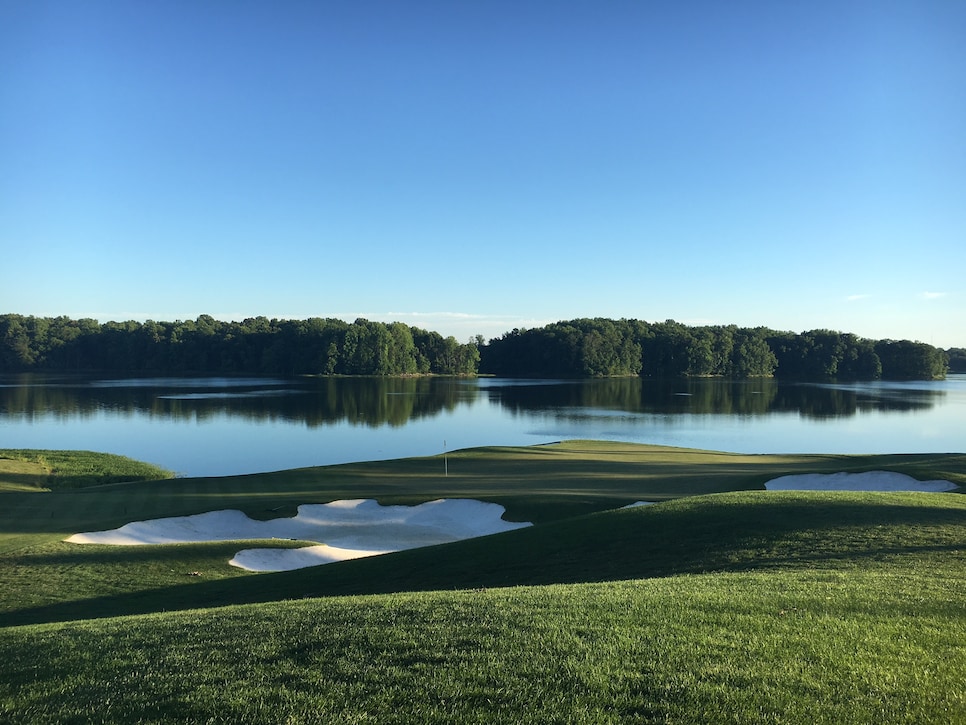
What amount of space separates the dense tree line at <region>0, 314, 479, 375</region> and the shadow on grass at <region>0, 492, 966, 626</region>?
131165mm

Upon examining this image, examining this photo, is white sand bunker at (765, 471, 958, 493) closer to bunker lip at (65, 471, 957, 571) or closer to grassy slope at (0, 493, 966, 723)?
bunker lip at (65, 471, 957, 571)

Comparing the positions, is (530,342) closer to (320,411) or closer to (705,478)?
(320,411)

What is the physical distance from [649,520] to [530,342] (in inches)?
6108

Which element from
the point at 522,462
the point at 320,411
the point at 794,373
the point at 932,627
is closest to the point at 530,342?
the point at 794,373

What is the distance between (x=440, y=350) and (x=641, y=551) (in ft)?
496

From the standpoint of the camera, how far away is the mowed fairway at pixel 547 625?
5.38m

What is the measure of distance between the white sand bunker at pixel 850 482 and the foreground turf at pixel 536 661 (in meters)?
13.6

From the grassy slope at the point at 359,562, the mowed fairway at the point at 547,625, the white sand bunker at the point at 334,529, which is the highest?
the mowed fairway at the point at 547,625

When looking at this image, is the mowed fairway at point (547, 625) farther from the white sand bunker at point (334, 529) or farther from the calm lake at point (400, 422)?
the calm lake at point (400, 422)

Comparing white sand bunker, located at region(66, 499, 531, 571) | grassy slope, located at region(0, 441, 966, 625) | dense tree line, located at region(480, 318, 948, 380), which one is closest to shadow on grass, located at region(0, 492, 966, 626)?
grassy slope, located at region(0, 441, 966, 625)

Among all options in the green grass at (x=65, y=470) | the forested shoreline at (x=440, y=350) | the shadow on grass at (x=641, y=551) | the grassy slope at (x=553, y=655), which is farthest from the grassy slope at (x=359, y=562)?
the forested shoreline at (x=440, y=350)

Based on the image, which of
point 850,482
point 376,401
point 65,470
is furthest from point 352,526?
point 376,401

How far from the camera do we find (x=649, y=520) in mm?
14273

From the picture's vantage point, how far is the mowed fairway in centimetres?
538
